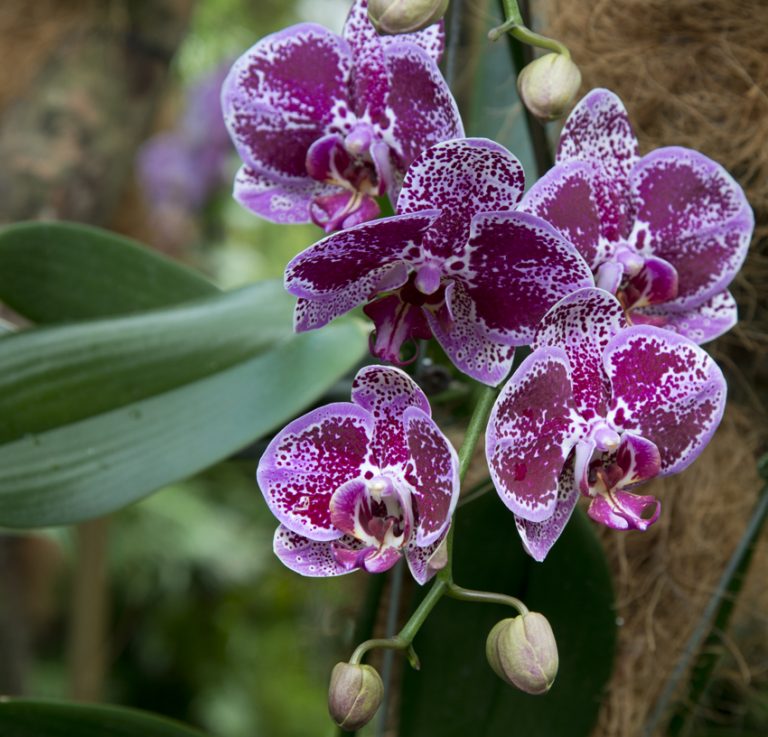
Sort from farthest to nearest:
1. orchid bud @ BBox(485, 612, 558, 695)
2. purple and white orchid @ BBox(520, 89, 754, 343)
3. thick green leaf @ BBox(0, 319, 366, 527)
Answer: thick green leaf @ BBox(0, 319, 366, 527), purple and white orchid @ BBox(520, 89, 754, 343), orchid bud @ BBox(485, 612, 558, 695)

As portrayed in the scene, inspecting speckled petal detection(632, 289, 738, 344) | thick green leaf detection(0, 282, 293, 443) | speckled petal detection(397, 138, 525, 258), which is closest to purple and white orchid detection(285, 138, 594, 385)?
speckled petal detection(397, 138, 525, 258)

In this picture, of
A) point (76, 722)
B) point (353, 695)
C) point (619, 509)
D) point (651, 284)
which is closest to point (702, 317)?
point (651, 284)

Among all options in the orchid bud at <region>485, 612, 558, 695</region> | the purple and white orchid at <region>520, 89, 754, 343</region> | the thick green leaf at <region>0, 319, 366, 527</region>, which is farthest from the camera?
the thick green leaf at <region>0, 319, 366, 527</region>

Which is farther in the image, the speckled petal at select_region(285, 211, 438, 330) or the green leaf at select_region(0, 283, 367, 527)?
the green leaf at select_region(0, 283, 367, 527)

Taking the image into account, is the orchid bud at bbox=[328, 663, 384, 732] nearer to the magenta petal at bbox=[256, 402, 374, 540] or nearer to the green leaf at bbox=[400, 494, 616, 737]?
the magenta petal at bbox=[256, 402, 374, 540]

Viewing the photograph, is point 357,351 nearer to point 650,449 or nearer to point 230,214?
point 650,449

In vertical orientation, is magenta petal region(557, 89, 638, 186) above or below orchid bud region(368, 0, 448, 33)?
below

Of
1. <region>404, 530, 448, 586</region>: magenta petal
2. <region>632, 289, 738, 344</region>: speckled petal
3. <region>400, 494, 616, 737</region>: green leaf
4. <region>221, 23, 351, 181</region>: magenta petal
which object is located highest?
<region>221, 23, 351, 181</region>: magenta petal

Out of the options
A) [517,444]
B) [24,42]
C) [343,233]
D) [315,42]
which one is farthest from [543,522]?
[24,42]

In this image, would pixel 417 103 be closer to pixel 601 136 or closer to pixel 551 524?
pixel 601 136
